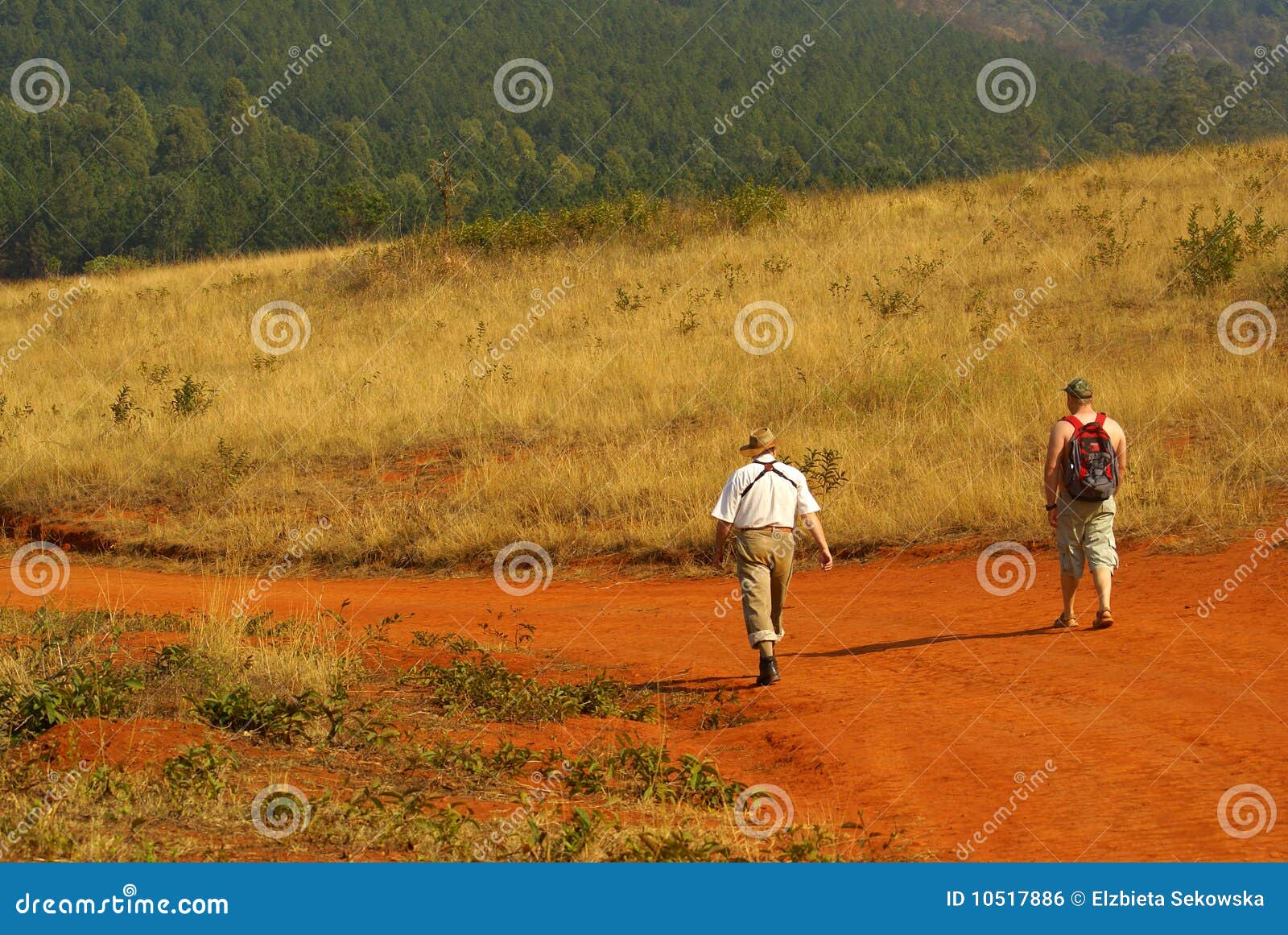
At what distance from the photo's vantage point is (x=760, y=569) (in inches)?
310

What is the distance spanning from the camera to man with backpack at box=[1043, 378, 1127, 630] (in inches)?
337

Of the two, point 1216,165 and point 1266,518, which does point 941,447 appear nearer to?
point 1266,518

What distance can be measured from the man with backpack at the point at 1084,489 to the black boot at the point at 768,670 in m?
2.24

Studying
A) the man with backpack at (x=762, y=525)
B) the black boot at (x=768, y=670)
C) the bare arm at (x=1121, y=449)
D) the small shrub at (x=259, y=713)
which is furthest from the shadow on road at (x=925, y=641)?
the small shrub at (x=259, y=713)

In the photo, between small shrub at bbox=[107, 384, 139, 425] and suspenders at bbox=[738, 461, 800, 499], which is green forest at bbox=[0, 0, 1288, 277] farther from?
suspenders at bbox=[738, 461, 800, 499]

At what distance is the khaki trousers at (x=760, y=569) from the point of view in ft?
25.6

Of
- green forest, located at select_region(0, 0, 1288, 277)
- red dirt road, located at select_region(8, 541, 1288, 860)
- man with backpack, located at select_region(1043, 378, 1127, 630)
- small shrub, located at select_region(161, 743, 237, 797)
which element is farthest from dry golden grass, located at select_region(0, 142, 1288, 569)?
small shrub, located at select_region(161, 743, 237, 797)

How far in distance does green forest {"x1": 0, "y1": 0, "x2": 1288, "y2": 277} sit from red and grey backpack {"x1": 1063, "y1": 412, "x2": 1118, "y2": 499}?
1454 cm

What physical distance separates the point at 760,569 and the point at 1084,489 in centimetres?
234

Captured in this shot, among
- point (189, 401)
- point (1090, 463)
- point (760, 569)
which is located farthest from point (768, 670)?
point (189, 401)

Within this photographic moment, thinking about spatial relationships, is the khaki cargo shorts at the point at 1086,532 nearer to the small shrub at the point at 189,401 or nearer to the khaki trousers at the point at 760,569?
the khaki trousers at the point at 760,569

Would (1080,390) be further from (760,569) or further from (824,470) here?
(824,470)

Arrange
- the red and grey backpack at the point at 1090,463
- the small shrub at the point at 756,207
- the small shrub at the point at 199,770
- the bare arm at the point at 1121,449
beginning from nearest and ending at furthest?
1. the small shrub at the point at 199,770
2. the red and grey backpack at the point at 1090,463
3. the bare arm at the point at 1121,449
4. the small shrub at the point at 756,207

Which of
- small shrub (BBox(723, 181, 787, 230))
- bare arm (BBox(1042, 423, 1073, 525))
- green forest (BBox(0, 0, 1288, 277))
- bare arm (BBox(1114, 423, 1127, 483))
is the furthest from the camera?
green forest (BBox(0, 0, 1288, 277))
